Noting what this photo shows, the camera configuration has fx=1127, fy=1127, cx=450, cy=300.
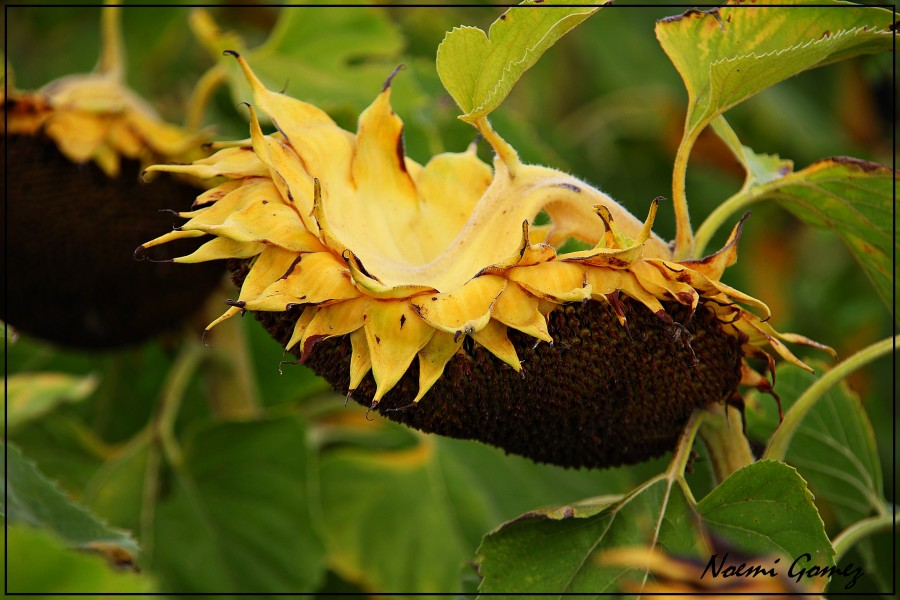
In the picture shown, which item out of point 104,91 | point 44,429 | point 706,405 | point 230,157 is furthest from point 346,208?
point 44,429

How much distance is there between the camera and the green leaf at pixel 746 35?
801 mm

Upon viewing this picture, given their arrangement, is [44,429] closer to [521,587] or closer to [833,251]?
[521,587]

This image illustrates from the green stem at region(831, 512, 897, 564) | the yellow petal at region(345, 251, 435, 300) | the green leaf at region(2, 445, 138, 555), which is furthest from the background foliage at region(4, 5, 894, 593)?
the yellow petal at region(345, 251, 435, 300)

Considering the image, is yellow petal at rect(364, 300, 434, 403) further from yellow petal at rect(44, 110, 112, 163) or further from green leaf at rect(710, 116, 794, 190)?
yellow petal at rect(44, 110, 112, 163)

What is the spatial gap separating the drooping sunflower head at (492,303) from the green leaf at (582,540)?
0.13ft

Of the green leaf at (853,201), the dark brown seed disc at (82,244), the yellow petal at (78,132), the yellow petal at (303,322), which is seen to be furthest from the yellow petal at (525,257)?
the yellow petal at (78,132)

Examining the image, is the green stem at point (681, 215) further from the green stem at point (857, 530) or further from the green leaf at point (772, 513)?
the green stem at point (857, 530)

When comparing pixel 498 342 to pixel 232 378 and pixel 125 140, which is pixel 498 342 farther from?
pixel 232 378

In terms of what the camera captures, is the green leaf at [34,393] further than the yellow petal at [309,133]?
Yes

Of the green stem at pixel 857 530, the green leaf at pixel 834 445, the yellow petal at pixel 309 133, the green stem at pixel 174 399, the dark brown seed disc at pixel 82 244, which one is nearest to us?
the yellow petal at pixel 309 133

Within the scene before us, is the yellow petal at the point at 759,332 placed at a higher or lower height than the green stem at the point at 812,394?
higher

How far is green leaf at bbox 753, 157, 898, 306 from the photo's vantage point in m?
0.85

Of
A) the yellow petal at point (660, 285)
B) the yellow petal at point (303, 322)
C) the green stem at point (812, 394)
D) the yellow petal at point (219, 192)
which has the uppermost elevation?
the yellow petal at point (219, 192)

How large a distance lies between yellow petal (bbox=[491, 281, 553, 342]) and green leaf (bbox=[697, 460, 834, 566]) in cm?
19
